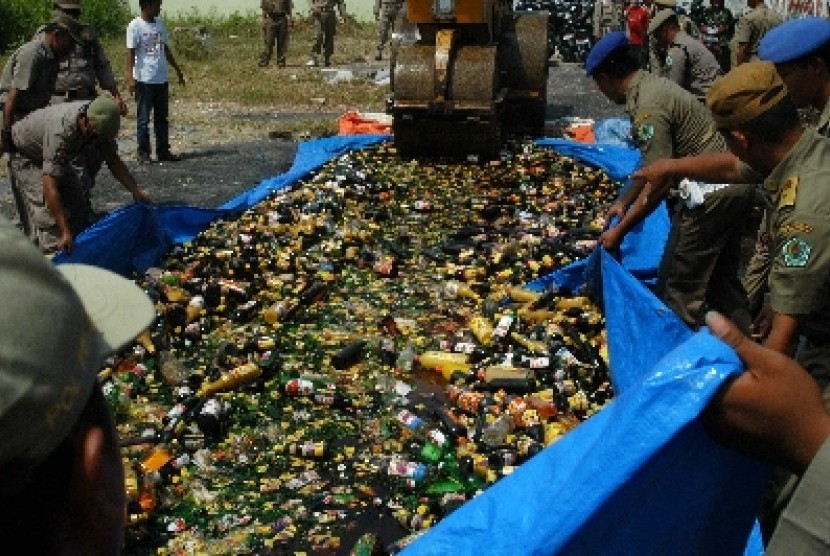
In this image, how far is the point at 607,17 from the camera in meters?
18.4

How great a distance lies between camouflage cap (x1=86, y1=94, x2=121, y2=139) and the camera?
6.03m

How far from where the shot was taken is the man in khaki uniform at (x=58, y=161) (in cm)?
614

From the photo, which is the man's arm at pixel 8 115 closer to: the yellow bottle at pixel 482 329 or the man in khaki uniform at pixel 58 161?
the man in khaki uniform at pixel 58 161

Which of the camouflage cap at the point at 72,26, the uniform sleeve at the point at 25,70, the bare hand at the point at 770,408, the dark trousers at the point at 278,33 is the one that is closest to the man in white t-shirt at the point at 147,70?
the camouflage cap at the point at 72,26

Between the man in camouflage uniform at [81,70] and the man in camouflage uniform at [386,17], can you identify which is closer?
the man in camouflage uniform at [81,70]

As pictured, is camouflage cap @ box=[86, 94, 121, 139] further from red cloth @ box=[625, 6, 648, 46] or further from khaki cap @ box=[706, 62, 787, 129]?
red cloth @ box=[625, 6, 648, 46]

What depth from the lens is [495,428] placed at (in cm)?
462

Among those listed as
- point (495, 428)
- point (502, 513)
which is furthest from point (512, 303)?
point (502, 513)

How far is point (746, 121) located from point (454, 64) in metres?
7.49

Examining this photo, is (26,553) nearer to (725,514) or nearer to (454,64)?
(725,514)

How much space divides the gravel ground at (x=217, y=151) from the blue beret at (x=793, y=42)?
6273 millimetres

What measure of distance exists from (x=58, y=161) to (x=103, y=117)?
1.70 feet

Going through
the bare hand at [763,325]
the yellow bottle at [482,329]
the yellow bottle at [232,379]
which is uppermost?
the bare hand at [763,325]

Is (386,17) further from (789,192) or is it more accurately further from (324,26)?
(789,192)
